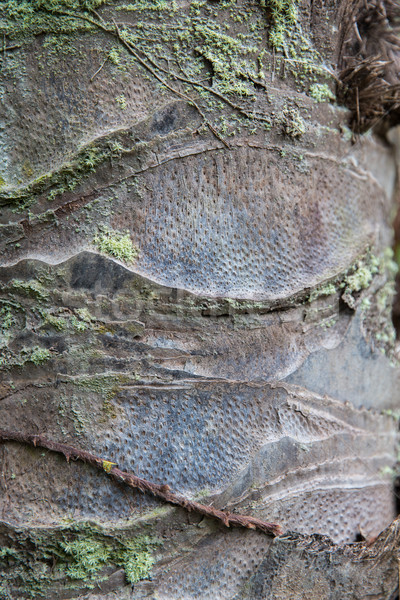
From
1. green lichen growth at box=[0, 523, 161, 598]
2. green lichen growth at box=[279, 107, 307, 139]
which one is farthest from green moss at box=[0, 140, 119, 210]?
green lichen growth at box=[0, 523, 161, 598]

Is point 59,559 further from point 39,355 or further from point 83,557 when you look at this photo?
point 39,355

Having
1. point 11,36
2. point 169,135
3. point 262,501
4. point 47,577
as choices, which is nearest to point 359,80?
point 169,135

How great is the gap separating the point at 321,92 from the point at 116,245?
0.48m

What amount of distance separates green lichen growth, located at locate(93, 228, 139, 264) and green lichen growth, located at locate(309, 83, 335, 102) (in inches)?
17.3

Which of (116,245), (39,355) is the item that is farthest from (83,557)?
(116,245)

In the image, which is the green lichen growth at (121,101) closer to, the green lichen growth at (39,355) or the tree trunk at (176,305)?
the tree trunk at (176,305)

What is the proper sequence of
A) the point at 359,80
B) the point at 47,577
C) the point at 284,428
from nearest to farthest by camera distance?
the point at 47,577, the point at 284,428, the point at 359,80

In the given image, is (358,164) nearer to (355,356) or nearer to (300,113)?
(300,113)

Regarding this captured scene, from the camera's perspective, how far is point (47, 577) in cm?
81

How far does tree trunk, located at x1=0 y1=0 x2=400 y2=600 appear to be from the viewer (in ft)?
2.73

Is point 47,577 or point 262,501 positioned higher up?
point 262,501

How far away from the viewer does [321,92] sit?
100cm

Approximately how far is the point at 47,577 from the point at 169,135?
0.71 metres

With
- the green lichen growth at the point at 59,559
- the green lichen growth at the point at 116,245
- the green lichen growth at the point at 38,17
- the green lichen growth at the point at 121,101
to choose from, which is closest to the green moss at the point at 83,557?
the green lichen growth at the point at 59,559
